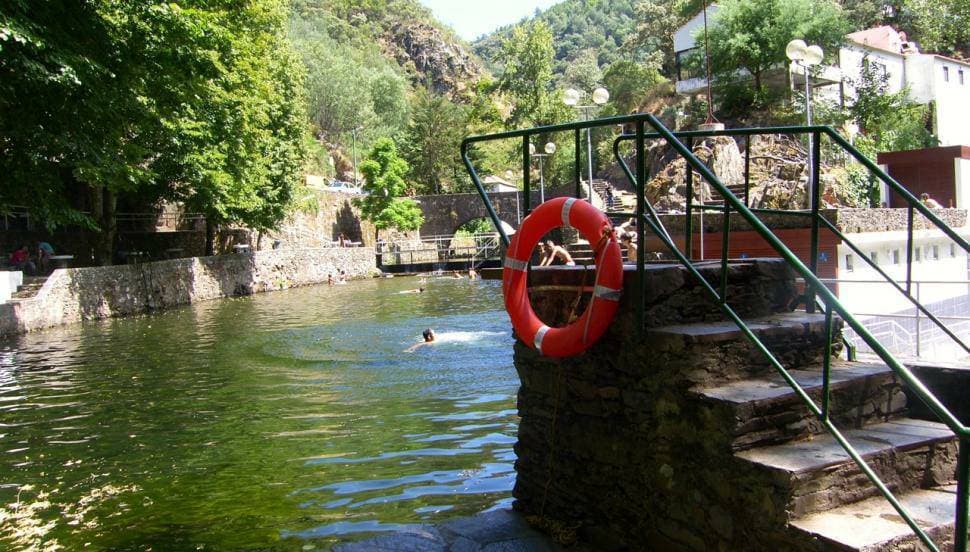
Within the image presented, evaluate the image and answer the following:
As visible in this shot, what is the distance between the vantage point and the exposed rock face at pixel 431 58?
9525 cm

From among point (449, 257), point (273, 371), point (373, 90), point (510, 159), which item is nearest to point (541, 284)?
point (273, 371)

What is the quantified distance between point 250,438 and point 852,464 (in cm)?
594

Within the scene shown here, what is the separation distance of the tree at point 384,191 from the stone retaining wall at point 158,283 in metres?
8.35

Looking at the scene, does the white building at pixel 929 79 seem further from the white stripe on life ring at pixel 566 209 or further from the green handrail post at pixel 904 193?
the white stripe on life ring at pixel 566 209

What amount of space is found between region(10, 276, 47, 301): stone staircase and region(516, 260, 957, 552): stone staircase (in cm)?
1862

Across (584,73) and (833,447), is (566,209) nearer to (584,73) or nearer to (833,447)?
(833,447)

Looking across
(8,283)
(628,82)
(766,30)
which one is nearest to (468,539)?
(8,283)

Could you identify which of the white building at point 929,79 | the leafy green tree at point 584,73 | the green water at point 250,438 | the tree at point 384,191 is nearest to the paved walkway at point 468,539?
the green water at point 250,438

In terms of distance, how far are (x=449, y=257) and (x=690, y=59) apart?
61.2 ft

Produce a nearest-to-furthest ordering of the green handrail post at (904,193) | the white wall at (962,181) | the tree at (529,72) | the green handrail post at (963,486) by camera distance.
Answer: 1. the green handrail post at (963,486)
2. the green handrail post at (904,193)
3. the white wall at (962,181)
4. the tree at (529,72)

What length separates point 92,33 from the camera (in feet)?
34.4

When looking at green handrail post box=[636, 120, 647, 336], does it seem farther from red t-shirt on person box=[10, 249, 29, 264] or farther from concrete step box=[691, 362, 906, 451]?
red t-shirt on person box=[10, 249, 29, 264]

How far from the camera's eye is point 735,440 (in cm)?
319

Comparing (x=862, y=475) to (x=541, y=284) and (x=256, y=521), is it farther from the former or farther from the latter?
(x=256, y=521)
